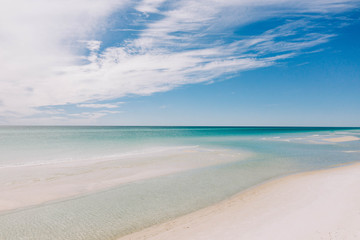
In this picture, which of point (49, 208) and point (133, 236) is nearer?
point (133, 236)

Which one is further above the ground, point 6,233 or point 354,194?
point 354,194

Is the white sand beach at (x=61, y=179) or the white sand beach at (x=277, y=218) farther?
the white sand beach at (x=61, y=179)

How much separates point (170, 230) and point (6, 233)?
5436 mm

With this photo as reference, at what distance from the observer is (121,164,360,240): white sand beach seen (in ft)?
19.3

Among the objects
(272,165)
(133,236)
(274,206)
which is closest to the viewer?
(133,236)

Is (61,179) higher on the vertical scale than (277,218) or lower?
lower

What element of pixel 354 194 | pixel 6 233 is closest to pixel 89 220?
pixel 6 233

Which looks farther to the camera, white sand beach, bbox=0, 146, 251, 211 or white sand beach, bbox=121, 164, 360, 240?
white sand beach, bbox=0, 146, 251, 211

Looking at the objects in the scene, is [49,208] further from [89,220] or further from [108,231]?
[108,231]

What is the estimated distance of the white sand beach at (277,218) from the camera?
5871mm

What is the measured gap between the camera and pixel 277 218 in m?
6.89

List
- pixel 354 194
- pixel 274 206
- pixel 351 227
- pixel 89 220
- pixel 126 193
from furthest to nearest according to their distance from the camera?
pixel 126 193 → pixel 354 194 → pixel 274 206 → pixel 89 220 → pixel 351 227

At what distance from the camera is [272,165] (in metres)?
17.4

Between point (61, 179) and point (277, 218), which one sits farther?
point (61, 179)
